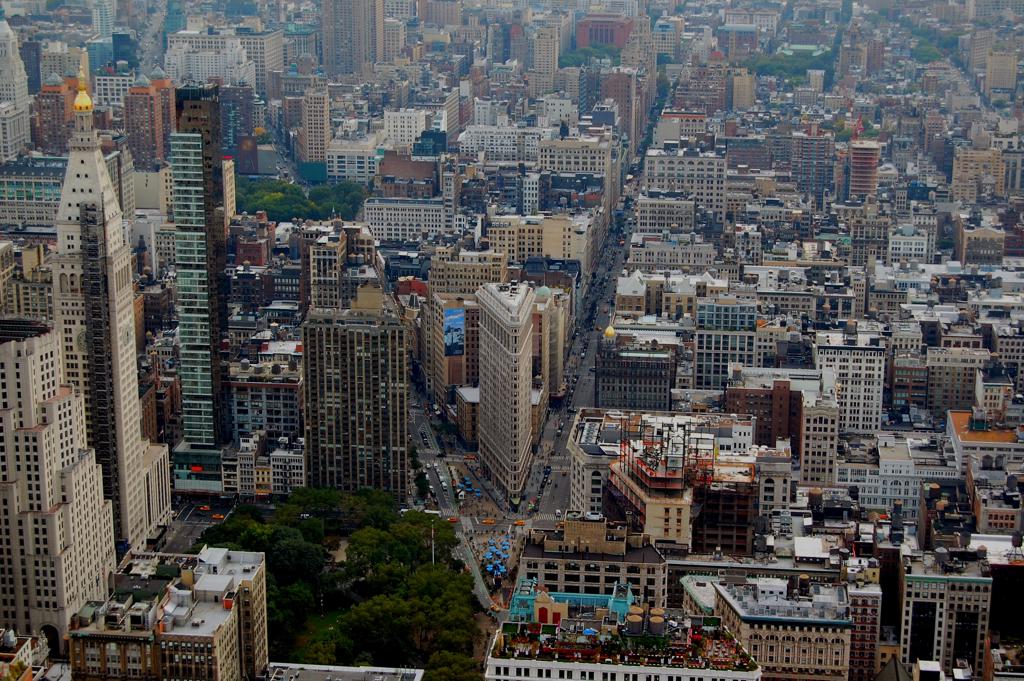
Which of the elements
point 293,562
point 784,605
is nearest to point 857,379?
point 293,562

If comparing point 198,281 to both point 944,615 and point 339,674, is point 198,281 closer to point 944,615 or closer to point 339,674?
point 339,674

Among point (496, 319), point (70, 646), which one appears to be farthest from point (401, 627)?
point (496, 319)

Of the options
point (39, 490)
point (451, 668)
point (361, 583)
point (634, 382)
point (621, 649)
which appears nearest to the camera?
point (621, 649)

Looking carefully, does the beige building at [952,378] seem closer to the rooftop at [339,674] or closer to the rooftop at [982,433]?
the rooftop at [982,433]

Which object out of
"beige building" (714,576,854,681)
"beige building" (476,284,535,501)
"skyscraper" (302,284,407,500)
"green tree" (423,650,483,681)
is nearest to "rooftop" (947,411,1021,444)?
"beige building" (476,284,535,501)

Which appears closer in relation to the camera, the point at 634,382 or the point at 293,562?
the point at 293,562
